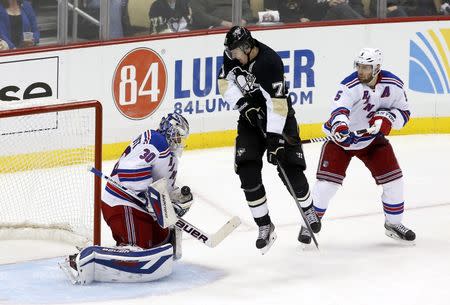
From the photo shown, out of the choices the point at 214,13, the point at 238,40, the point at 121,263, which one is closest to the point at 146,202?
the point at 121,263

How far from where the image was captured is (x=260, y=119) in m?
6.67

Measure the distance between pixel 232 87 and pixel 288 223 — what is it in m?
1.28

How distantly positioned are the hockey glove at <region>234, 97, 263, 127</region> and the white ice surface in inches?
29.0

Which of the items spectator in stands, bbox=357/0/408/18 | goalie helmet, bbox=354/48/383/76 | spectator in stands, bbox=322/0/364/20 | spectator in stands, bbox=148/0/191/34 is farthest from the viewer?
spectator in stands, bbox=357/0/408/18

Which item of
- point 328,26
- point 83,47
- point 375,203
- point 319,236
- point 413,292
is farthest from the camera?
point 328,26

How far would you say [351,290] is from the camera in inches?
251

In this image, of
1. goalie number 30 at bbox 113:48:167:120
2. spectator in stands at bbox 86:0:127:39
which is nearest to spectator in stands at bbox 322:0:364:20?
goalie number 30 at bbox 113:48:167:120

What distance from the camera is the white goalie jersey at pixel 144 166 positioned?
636cm

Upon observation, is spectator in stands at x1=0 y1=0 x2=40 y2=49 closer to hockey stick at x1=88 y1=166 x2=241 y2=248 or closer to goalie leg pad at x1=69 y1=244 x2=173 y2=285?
hockey stick at x1=88 y1=166 x2=241 y2=248

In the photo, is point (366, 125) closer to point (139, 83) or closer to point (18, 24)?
point (139, 83)

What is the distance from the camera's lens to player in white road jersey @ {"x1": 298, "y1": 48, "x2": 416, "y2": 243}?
6.84 metres

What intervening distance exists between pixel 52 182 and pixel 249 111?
119 cm

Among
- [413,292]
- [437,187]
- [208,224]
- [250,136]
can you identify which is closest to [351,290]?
[413,292]

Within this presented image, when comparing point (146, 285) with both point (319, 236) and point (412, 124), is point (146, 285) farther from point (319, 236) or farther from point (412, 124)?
point (412, 124)
